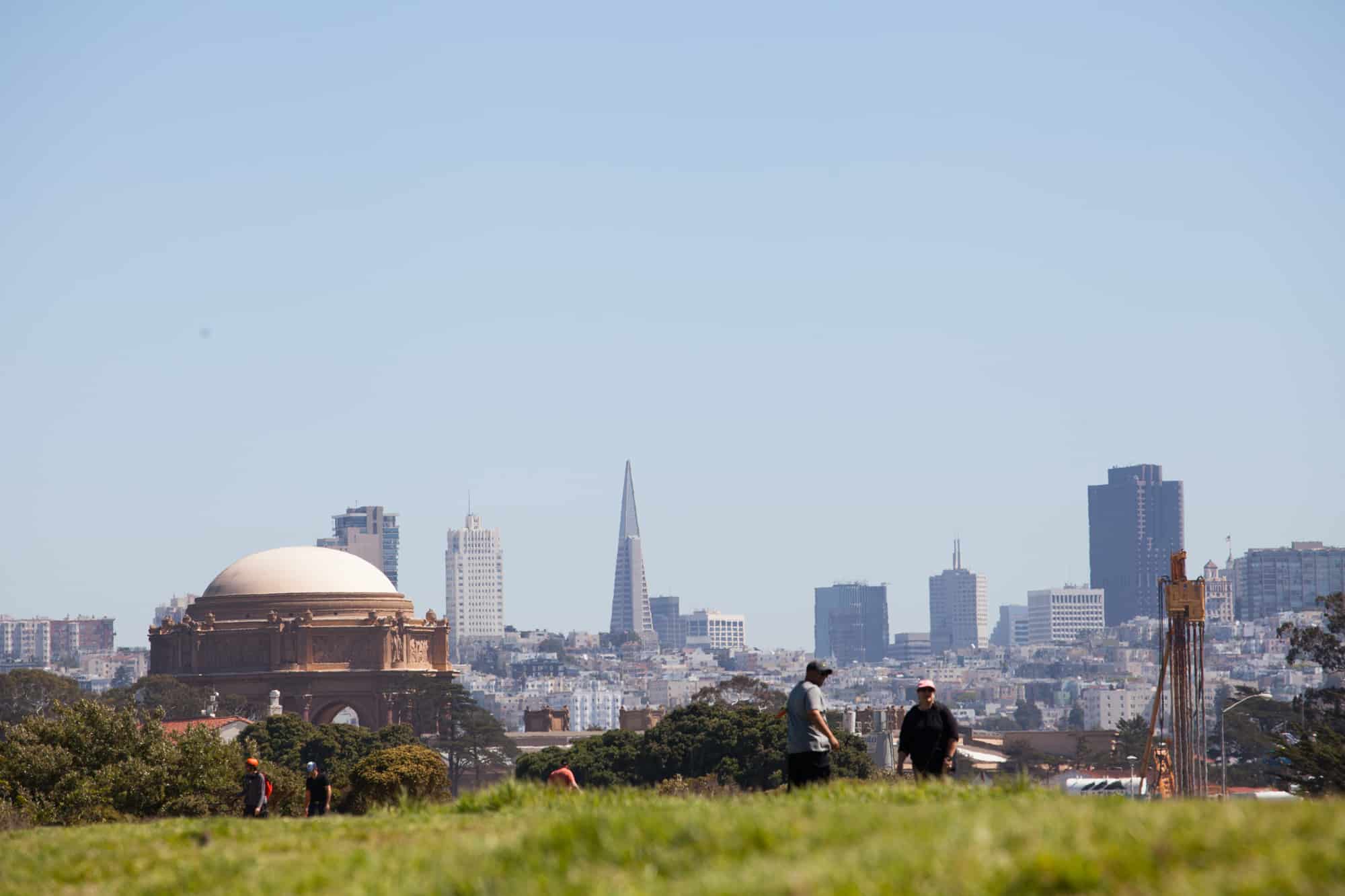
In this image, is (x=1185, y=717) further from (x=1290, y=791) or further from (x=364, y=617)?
(x=364, y=617)

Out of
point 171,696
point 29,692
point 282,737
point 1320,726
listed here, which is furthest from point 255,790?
point 29,692

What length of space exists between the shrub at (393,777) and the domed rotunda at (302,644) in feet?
169

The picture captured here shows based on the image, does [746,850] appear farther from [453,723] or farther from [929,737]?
[453,723]

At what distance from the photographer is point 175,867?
10.9 metres

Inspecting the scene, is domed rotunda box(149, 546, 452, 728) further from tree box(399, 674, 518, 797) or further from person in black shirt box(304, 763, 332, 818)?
person in black shirt box(304, 763, 332, 818)

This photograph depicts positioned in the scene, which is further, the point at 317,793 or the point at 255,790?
the point at 255,790

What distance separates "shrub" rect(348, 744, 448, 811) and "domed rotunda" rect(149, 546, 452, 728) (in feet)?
169

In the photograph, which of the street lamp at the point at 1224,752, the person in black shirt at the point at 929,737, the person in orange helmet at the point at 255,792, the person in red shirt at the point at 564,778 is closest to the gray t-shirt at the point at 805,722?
the person in black shirt at the point at 929,737

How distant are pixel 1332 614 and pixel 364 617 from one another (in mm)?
55688

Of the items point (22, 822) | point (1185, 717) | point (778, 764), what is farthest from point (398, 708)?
point (22, 822)

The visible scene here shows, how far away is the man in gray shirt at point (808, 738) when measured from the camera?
15.0 metres

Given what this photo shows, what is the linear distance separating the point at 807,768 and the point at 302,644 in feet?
301

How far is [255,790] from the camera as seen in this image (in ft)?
74.4

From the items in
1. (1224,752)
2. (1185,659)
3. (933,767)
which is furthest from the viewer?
(1224,752)
